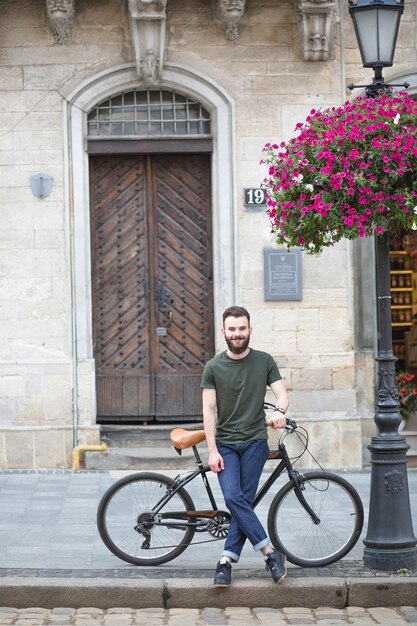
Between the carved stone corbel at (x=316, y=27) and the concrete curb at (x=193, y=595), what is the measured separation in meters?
6.85

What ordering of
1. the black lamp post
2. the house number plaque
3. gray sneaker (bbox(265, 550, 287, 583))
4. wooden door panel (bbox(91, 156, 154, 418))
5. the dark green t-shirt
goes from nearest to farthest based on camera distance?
gray sneaker (bbox(265, 550, 287, 583))
the dark green t-shirt
the black lamp post
the house number plaque
wooden door panel (bbox(91, 156, 154, 418))

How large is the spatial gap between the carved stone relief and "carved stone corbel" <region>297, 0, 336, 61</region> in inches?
25.0

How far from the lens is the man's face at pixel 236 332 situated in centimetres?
784

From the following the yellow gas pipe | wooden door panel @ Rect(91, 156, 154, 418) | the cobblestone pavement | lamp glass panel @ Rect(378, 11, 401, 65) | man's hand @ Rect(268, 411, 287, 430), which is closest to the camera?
the cobblestone pavement

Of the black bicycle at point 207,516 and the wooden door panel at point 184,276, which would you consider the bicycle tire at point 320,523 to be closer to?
the black bicycle at point 207,516

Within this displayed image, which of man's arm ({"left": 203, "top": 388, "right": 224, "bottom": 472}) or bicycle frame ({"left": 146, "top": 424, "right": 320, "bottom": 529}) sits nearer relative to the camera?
man's arm ({"left": 203, "top": 388, "right": 224, "bottom": 472})

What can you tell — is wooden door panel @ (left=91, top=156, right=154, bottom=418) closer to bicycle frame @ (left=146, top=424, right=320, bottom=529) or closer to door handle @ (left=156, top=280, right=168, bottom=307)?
door handle @ (left=156, top=280, right=168, bottom=307)

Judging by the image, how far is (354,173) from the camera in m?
7.94

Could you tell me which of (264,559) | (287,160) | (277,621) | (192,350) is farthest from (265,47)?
(277,621)

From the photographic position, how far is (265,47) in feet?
43.3

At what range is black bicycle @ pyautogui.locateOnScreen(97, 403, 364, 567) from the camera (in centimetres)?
815

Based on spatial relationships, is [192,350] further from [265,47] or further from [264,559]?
[264,559]

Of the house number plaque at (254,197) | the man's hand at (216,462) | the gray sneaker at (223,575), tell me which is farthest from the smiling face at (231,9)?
the gray sneaker at (223,575)

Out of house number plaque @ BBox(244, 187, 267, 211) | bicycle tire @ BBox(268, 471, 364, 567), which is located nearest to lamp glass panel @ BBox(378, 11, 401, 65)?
bicycle tire @ BBox(268, 471, 364, 567)
